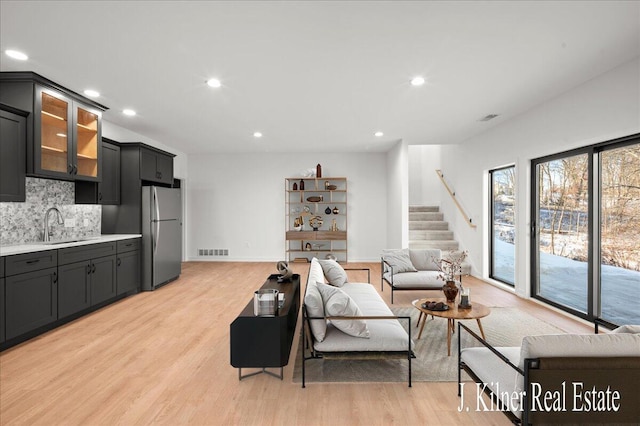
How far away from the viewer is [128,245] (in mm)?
5191

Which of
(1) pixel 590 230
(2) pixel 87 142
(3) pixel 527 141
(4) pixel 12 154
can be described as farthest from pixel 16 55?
(1) pixel 590 230

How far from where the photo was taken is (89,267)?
14.1ft

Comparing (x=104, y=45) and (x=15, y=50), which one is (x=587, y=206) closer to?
(x=104, y=45)

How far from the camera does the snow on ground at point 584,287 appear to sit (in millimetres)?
3533

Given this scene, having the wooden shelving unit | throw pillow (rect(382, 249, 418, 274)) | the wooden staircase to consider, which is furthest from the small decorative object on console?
the wooden shelving unit

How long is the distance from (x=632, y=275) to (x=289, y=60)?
13.7ft

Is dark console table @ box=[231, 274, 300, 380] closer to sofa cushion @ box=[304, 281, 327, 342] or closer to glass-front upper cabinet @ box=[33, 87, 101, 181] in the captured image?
sofa cushion @ box=[304, 281, 327, 342]

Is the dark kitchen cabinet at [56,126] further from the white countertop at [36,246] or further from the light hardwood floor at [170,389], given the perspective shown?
the light hardwood floor at [170,389]

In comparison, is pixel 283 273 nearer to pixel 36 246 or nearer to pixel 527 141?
pixel 36 246

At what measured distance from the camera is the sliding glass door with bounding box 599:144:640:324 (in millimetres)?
3479

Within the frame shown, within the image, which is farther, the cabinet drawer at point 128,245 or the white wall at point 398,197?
the white wall at point 398,197

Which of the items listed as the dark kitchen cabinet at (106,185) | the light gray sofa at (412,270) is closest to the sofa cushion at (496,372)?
the light gray sofa at (412,270)

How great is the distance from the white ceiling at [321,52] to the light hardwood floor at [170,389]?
9.13ft

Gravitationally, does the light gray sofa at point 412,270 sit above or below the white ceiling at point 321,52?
below
